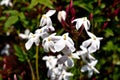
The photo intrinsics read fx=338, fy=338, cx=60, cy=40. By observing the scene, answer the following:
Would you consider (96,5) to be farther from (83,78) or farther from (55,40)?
(55,40)

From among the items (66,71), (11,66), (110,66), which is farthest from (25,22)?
(110,66)

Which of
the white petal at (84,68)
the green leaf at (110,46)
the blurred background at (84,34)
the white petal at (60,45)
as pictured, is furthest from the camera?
the green leaf at (110,46)

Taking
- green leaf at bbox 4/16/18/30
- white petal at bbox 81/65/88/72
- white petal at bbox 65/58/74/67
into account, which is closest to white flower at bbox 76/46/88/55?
white petal at bbox 65/58/74/67

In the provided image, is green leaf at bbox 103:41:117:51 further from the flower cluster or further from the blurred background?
the flower cluster

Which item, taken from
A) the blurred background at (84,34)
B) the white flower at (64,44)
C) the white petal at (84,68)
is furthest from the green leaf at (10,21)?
the white flower at (64,44)

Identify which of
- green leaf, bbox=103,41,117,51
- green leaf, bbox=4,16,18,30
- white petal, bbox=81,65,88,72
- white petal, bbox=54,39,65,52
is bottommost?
white petal, bbox=81,65,88,72

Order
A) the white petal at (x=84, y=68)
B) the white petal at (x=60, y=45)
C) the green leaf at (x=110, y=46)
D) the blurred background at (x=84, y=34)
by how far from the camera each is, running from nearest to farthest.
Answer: the white petal at (x=60, y=45)
the white petal at (x=84, y=68)
the blurred background at (x=84, y=34)
the green leaf at (x=110, y=46)

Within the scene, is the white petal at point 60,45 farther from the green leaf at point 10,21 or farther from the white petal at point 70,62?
the green leaf at point 10,21
